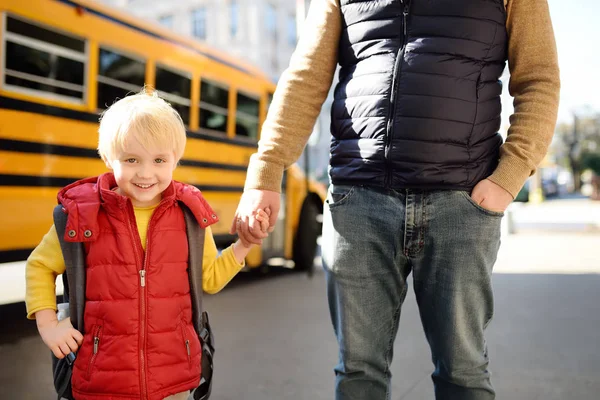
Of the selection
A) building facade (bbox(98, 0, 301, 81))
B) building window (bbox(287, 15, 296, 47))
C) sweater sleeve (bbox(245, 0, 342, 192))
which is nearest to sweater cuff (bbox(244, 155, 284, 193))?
sweater sleeve (bbox(245, 0, 342, 192))

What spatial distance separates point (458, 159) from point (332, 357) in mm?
2660

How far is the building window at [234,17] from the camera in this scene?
32125 mm

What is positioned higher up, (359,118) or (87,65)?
(87,65)

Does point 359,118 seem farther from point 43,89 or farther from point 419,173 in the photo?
point 43,89

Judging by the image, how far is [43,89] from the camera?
5051 millimetres

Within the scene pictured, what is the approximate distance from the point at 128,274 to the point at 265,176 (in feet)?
1.74

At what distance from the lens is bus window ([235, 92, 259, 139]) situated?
7.56 meters

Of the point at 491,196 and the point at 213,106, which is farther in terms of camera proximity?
the point at 213,106

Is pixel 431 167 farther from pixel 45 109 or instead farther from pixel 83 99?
pixel 83 99

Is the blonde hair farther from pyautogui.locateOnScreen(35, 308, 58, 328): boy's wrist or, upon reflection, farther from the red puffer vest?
pyautogui.locateOnScreen(35, 308, 58, 328): boy's wrist

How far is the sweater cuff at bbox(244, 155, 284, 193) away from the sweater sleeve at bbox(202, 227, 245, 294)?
223mm

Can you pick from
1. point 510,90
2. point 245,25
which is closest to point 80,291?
point 510,90

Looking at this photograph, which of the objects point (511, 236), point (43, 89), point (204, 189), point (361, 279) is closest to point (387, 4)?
point (361, 279)

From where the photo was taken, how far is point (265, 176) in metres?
2.10
